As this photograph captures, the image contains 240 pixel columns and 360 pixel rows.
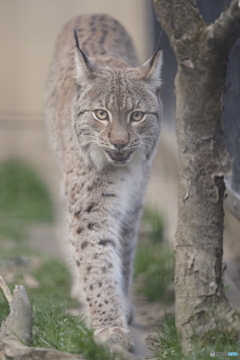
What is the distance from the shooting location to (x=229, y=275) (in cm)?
518

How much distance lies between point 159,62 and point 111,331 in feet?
5.89

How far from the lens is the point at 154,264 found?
18.3ft

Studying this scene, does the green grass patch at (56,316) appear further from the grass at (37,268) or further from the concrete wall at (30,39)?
the concrete wall at (30,39)

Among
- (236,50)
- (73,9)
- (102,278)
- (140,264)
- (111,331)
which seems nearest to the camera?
(111,331)

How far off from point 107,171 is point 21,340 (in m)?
1.34

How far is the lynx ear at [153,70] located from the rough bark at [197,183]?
107cm

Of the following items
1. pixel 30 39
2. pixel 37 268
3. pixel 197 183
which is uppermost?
pixel 197 183

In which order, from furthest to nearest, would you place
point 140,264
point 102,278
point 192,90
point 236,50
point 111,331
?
point 140,264, point 236,50, point 102,278, point 111,331, point 192,90

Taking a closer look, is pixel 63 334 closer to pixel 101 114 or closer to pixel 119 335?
pixel 119 335

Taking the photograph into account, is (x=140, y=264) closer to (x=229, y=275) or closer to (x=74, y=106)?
(x=229, y=275)

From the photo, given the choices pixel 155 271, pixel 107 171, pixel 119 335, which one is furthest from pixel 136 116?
pixel 155 271

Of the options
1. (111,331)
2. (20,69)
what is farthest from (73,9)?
(111,331)

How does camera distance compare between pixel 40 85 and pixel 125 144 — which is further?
pixel 40 85

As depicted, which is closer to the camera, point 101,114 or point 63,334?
point 63,334
